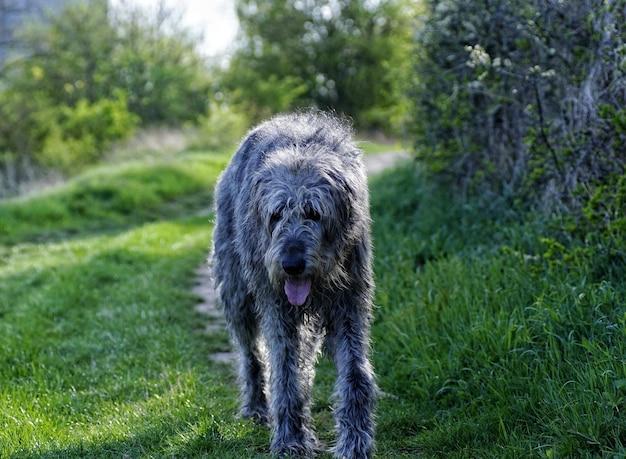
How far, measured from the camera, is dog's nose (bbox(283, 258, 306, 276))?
393 centimetres

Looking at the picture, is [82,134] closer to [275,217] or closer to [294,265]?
[275,217]

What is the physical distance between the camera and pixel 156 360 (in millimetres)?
5938

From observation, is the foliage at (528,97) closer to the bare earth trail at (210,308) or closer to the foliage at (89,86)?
the bare earth trail at (210,308)

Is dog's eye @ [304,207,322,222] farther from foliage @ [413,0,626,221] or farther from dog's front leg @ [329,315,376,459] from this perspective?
foliage @ [413,0,626,221]

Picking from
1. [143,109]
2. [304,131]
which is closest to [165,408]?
[304,131]

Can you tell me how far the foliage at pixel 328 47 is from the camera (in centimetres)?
3497

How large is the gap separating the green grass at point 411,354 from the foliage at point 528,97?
52cm

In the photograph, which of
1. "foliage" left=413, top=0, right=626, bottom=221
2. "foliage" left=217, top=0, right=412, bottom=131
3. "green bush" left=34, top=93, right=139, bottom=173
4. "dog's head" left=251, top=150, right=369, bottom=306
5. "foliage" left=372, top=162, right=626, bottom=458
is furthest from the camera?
"foliage" left=217, top=0, right=412, bottom=131

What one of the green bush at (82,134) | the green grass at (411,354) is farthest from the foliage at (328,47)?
the green grass at (411,354)

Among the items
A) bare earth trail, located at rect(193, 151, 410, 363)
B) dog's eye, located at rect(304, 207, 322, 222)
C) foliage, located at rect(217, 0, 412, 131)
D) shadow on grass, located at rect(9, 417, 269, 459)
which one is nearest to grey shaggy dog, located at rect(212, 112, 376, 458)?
dog's eye, located at rect(304, 207, 322, 222)

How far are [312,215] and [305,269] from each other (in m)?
0.33

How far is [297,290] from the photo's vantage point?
4055mm

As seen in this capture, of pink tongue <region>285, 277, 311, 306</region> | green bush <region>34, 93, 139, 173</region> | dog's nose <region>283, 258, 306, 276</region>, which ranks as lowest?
green bush <region>34, 93, 139, 173</region>

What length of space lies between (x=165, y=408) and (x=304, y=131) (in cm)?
219
